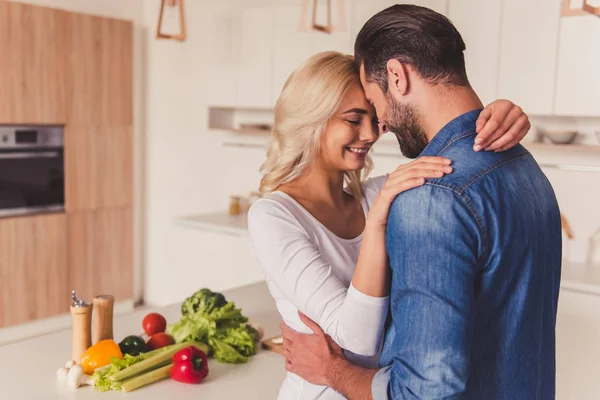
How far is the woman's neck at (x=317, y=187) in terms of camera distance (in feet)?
5.78

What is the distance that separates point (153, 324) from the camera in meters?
2.20

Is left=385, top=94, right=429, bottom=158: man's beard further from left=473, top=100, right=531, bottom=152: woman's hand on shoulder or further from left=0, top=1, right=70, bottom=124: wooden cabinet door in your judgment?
left=0, top=1, right=70, bottom=124: wooden cabinet door

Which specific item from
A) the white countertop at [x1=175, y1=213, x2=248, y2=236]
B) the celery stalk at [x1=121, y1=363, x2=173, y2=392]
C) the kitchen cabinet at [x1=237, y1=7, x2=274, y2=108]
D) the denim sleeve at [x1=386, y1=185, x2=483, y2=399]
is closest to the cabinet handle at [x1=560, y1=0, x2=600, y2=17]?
the denim sleeve at [x1=386, y1=185, x2=483, y2=399]

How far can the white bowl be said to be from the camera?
388 cm

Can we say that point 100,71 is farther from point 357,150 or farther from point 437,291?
point 437,291

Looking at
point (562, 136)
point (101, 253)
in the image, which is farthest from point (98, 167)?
point (562, 136)

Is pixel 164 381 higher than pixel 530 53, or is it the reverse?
pixel 530 53

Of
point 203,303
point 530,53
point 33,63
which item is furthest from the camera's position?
point 33,63

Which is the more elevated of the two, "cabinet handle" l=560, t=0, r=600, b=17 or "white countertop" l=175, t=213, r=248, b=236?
"cabinet handle" l=560, t=0, r=600, b=17

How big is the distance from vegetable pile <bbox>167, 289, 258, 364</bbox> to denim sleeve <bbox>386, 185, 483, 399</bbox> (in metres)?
1.08

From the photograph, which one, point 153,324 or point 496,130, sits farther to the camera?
point 153,324

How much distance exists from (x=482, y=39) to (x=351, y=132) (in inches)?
100

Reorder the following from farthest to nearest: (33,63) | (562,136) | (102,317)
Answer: (33,63) < (562,136) < (102,317)

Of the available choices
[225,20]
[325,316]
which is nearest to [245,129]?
[225,20]
